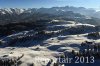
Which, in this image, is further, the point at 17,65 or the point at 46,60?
the point at 46,60

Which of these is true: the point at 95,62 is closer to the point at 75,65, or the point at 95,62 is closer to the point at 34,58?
the point at 75,65

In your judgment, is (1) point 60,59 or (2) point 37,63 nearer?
(2) point 37,63

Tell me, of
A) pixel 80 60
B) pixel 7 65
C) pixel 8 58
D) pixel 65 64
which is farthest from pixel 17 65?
pixel 80 60

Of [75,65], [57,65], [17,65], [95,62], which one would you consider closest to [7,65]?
[17,65]

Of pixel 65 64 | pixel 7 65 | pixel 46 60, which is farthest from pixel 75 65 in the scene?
pixel 7 65

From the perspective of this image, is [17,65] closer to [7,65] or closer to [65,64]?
[7,65]

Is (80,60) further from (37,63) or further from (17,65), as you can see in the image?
(17,65)
